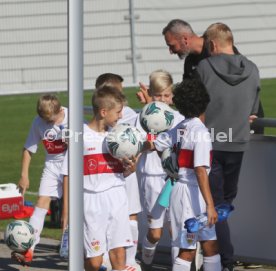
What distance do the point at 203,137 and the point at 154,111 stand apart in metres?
0.81

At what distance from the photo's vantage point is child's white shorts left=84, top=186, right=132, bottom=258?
8.00m

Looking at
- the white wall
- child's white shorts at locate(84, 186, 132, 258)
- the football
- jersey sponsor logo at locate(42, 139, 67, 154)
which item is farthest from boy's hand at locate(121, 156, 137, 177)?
the white wall

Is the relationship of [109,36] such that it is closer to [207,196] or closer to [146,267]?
[146,267]

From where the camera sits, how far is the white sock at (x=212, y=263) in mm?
8133

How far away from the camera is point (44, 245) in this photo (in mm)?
10641

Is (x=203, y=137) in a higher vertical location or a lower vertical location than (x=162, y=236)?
higher

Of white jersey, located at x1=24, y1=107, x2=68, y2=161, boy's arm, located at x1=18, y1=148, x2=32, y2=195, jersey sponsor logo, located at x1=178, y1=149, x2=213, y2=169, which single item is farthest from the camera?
white jersey, located at x1=24, y1=107, x2=68, y2=161

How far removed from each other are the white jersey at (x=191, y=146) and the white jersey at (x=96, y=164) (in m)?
0.49

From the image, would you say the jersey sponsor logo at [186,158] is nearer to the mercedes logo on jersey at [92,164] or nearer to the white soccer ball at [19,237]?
the mercedes logo on jersey at [92,164]

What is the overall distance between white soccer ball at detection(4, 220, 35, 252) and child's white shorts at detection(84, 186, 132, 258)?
133cm

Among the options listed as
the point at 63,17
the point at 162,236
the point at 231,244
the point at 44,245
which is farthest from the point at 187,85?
the point at 63,17

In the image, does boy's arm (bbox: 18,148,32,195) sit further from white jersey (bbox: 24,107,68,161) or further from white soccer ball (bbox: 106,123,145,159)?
white soccer ball (bbox: 106,123,145,159)

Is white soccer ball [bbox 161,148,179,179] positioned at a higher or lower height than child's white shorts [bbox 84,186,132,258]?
higher

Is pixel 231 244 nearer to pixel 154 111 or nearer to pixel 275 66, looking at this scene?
pixel 154 111
